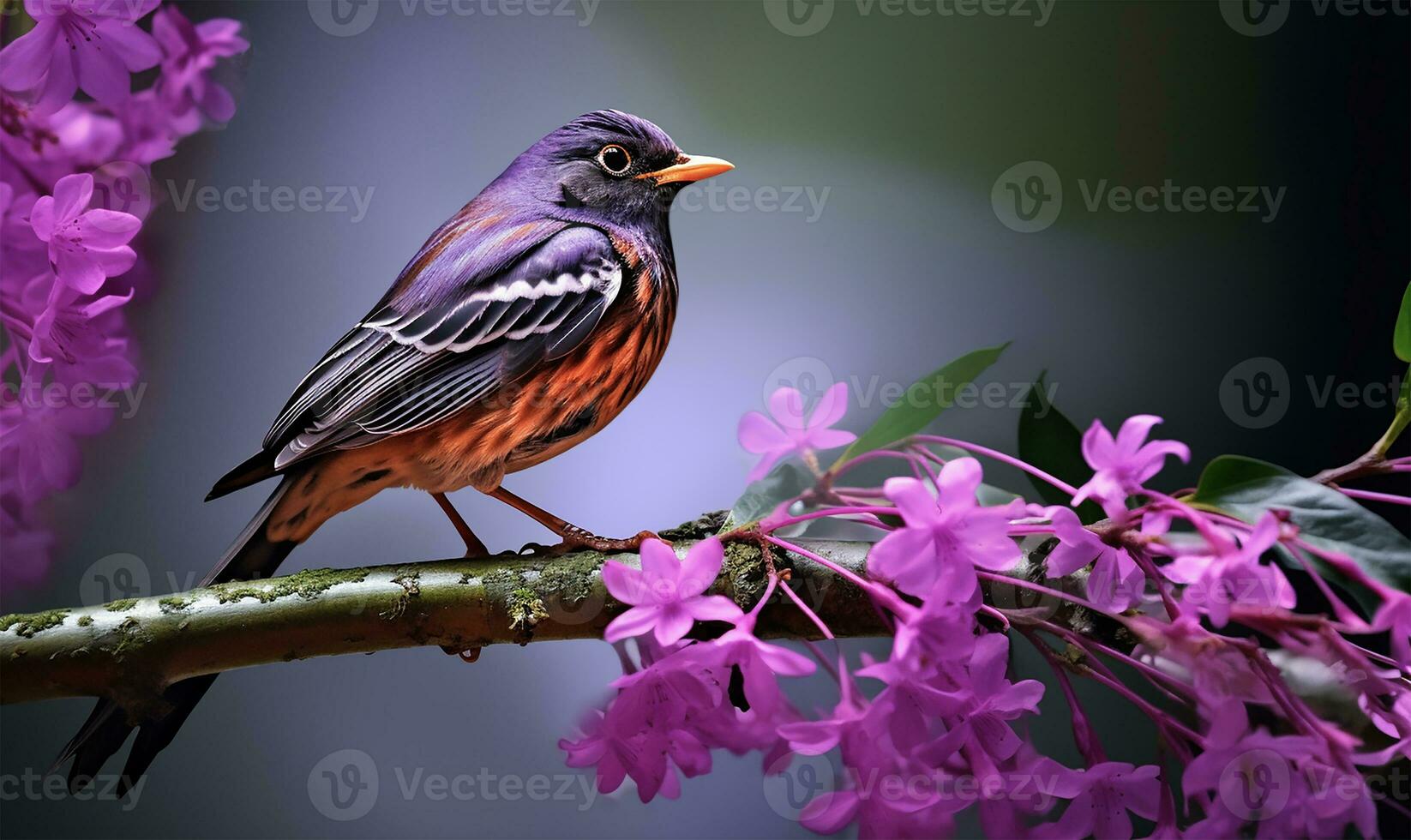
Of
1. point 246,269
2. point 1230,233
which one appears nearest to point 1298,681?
point 1230,233

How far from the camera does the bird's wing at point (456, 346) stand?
0.82m

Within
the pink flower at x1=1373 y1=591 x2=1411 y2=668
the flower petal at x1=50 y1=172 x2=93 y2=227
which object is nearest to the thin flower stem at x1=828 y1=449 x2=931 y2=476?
the pink flower at x1=1373 y1=591 x2=1411 y2=668

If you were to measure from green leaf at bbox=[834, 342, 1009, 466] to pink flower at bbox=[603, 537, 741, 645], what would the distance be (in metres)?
0.19

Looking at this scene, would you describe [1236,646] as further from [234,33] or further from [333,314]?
[234,33]

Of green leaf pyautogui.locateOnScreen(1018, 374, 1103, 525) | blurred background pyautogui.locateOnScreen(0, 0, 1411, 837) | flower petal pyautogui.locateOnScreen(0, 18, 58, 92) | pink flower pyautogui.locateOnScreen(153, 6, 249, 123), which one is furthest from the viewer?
blurred background pyautogui.locateOnScreen(0, 0, 1411, 837)

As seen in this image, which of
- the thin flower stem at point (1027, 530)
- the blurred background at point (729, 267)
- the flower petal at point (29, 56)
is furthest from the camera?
the blurred background at point (729, 267)

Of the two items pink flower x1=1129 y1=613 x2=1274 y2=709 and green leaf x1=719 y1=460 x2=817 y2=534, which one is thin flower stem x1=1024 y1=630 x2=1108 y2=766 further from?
green leaf x1=719 y1=460 x2=817 y2=534

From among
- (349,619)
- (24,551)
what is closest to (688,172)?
(349,619)

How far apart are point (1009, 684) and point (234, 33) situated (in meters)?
1.01

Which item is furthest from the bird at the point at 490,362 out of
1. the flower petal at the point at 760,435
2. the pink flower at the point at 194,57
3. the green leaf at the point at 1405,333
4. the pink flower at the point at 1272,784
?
the green leaf at the point at 1405,333

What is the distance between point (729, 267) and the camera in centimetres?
118

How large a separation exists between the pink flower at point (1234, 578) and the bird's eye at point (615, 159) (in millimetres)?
563

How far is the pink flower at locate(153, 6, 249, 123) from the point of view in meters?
0.97

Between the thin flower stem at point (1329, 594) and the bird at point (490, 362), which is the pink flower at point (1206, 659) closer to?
the thin flower stem at point (1329, 594)
